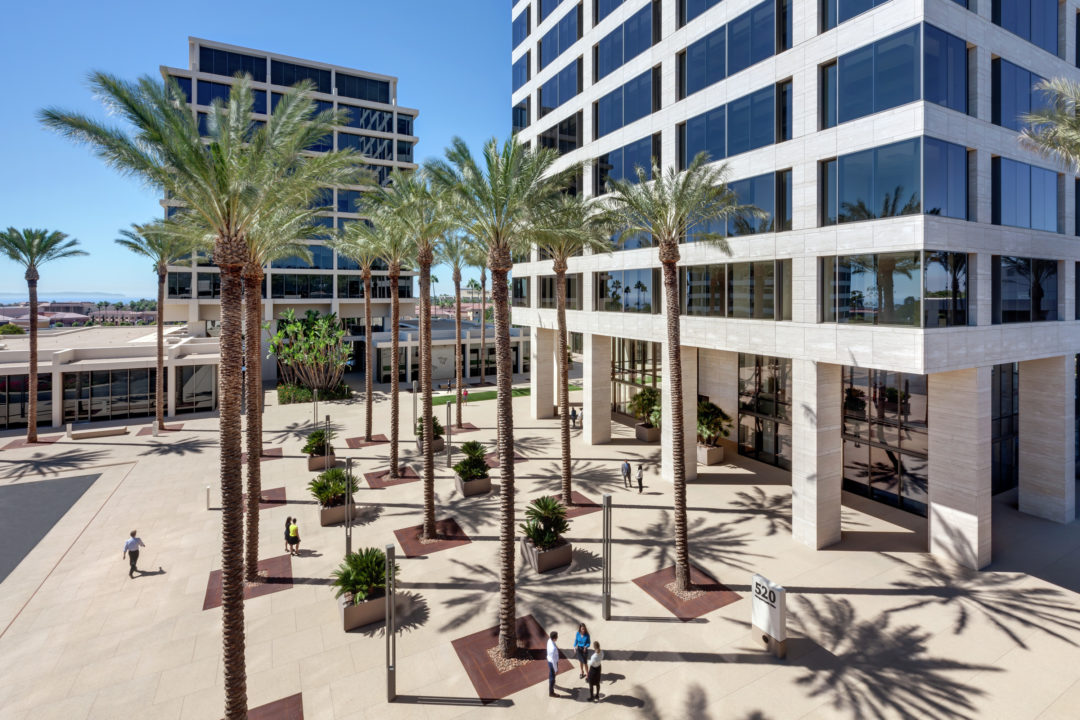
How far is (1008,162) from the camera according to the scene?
18.7 meters

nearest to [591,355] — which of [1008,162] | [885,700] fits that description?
[1008,162]

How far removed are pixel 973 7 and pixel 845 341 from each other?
11.8 metres

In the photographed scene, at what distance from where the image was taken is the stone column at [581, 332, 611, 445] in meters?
32.9

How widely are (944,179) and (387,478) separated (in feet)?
85.1

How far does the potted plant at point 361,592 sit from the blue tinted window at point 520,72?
123 feet

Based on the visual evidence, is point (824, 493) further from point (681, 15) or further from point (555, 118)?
point (555, 118)

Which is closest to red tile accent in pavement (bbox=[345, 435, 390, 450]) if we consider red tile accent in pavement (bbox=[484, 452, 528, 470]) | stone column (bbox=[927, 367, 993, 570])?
red tile accent in pavement (bbox=[484, 452, 528, 470])

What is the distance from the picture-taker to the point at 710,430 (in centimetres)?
2822

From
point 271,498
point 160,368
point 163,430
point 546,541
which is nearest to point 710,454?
point 546,541

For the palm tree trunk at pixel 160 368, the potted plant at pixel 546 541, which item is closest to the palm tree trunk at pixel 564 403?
the potted plant at pixel 546 541

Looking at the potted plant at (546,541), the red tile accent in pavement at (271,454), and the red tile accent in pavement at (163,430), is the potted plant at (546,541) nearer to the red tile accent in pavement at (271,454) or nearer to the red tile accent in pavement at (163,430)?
the red tile accent in pavement at (271,454)

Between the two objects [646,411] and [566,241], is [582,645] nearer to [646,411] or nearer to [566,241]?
[566,241]

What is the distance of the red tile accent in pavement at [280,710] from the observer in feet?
38.0

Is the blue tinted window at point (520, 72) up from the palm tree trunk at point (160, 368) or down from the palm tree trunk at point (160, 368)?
up
